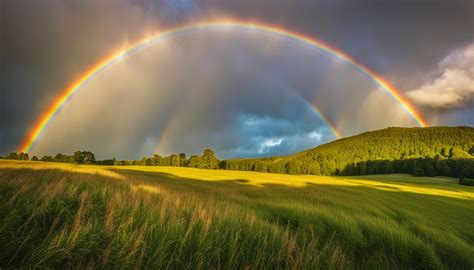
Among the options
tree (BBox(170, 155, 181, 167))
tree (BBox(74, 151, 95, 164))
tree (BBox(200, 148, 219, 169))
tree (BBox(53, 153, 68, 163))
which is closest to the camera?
tree (BBox(53, 153, 68, 163))

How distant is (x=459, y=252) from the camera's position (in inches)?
346

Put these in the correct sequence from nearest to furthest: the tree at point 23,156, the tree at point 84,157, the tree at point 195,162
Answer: the tree at point 23,156, the tree at point 84,157, the tree at point 195,162

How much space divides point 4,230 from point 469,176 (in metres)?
147

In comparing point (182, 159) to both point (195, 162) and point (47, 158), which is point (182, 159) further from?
point (47, 158)

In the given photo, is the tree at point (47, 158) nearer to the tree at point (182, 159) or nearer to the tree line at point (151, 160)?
the tree line at point (151, 160)

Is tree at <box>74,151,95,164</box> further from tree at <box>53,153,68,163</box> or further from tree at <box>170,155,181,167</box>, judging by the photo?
tree at <box>170,155,181,167</box>

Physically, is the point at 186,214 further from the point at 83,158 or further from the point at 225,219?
the point at 83,158

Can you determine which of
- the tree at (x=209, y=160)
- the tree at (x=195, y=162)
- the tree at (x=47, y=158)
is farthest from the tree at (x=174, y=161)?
the tree at (x=47, y=158)

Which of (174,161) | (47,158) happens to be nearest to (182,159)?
(174,161)

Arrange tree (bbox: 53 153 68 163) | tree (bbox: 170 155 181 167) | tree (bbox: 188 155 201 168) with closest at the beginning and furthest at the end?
tree (bbox: 53 153 68 163)
tree (bbox: 188 155 201 168)
tree (bbox: 170 155 181 167)

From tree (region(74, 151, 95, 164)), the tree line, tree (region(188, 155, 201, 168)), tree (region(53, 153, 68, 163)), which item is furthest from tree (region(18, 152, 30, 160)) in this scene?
tree (region(188, 155, 201, 168))

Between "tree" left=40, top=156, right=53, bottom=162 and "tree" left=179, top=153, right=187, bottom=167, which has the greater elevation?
"tree" left=179, top=153, right=187, bottom=167

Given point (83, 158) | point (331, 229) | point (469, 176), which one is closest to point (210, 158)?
point (83, 158)

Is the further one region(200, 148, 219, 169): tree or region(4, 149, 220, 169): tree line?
region(200, 148, 219, 169): tree
